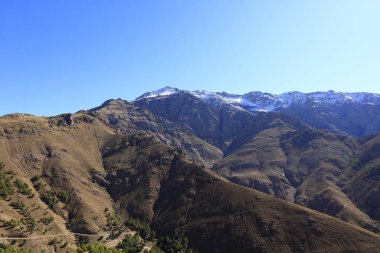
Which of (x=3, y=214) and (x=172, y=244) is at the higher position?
(x=3, y=214)

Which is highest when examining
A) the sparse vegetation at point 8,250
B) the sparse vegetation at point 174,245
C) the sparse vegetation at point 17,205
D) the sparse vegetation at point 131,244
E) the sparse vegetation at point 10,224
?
the sparse vegetation at point 17,205

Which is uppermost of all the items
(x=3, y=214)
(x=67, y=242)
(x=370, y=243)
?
(x=3, y=214)

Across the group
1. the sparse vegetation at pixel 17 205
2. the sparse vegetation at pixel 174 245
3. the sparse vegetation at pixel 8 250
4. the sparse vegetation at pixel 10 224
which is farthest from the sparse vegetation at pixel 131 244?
the sparse vegetation at pixel 8 250

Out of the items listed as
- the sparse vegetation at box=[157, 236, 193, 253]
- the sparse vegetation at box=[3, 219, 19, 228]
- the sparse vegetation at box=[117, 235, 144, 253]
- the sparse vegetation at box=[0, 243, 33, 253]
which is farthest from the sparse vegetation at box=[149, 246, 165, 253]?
the sparse vegetation at box=[3, 219, 19, 228]

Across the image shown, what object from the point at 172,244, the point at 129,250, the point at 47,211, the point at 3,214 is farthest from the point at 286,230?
the point at 3,214

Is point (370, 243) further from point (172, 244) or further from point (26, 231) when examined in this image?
point (26, 231)

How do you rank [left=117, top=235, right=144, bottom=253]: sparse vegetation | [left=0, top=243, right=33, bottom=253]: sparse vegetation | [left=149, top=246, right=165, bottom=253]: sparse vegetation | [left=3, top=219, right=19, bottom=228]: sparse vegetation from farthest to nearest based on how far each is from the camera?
[left=117, top=235, right=144, bottom=253]: sparse vegetation
[left=149, top=246, right=165, bottom=253]: sparse vegetation
[left=3, top=219, right=19, bottom=228]: sparse vegetation
[left=0, top=243, right=33, bottom=253]: sparse vegetation

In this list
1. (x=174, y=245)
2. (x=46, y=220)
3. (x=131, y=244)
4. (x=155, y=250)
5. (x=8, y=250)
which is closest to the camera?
(x=8, y=250)

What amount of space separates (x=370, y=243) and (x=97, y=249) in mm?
111383

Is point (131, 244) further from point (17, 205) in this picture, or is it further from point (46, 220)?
point (17, 205)

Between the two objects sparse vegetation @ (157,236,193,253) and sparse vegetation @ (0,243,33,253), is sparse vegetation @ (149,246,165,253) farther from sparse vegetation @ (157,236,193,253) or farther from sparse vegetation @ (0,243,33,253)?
sparse vegetation @ (0,243,33,253)

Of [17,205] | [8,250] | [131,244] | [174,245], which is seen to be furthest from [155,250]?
[8,250]

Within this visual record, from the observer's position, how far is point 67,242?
180750mm

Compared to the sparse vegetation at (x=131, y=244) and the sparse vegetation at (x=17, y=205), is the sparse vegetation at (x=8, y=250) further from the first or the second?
the sparse vegetation at (x=131, y=244)
